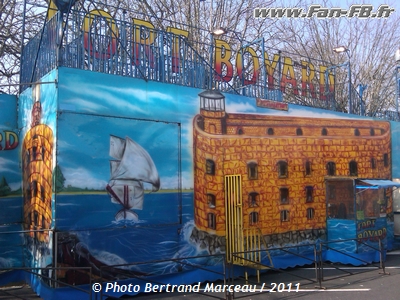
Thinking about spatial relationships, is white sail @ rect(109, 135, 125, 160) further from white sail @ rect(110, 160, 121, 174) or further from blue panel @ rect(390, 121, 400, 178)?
blue panel @ rect(390, 121, 400, 178)

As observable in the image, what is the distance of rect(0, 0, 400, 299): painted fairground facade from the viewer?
8375mm

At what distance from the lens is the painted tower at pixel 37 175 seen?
27.5 ft

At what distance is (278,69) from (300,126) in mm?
2467

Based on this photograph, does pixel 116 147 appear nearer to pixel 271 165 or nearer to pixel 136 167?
pixel 136 167

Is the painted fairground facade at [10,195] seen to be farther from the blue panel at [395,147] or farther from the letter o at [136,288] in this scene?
the blue panel at [395,147]

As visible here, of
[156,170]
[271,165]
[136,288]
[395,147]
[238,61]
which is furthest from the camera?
[395,147]

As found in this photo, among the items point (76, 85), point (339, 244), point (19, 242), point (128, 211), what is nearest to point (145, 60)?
point (76, 85)

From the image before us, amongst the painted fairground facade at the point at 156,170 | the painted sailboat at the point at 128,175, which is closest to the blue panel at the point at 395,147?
the painted fairground facade at the point at 156,170

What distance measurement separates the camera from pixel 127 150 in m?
9.09

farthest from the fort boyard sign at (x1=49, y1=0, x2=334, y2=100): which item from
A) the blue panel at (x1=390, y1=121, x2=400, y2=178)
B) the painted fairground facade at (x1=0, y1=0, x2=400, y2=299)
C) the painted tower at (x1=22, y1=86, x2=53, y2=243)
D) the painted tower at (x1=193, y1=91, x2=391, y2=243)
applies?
the blue panel at (x1=390, y1=121, x2=400, y2=178)

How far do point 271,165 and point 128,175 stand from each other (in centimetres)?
427

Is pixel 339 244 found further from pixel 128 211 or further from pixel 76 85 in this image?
pixel 76 85

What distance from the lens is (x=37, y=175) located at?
895cm

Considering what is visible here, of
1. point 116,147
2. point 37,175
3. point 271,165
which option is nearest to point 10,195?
point 37,175
